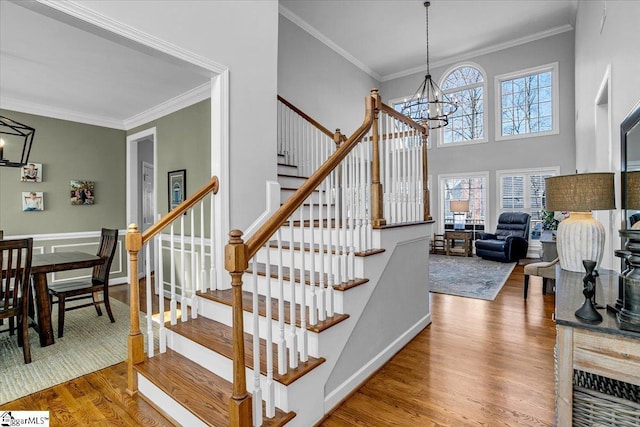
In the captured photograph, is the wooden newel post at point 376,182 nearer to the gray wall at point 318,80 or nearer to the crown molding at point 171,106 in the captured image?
the crown molding at point 171,106

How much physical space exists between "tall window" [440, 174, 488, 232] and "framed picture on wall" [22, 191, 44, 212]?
8.22 metres

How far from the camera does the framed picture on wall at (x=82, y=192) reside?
204 inches

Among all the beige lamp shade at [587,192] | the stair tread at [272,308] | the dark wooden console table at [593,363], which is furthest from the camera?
the stair tread at [272,308]

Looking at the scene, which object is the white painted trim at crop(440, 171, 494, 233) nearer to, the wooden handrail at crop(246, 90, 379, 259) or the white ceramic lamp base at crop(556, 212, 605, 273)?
the white ceramic lamp base at crop(556, 212, 605, 273)

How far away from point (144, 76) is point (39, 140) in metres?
2.32

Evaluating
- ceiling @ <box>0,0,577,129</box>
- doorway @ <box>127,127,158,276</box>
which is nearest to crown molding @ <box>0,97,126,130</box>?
ceiling @ <box>0,0,577,129</box>

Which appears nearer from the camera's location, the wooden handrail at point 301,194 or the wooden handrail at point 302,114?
the wooden handrail at point 301,194

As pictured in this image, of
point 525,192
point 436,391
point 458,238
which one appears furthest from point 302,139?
point 525,192

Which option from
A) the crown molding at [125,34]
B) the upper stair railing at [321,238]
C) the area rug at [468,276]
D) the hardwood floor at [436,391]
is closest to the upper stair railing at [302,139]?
the upper stair railing at [321,238]

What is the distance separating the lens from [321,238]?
1.99 meters

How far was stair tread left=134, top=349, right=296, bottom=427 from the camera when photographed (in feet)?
5.59

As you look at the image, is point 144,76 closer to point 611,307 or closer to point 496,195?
point 611,307

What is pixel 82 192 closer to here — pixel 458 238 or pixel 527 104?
pixel 458 238

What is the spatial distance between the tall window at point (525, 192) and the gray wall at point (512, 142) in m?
0.15
